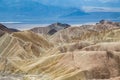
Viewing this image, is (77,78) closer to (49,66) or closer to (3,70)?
(49,66)

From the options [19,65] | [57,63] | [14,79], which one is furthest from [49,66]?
[19,65]

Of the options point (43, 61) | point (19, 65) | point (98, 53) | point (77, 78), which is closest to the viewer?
point (77, 78)

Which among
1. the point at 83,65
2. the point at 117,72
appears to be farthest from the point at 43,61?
the point at 117,72

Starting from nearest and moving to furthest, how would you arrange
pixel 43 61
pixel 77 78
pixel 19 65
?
pixel 77 78 → pixel 43 61 → pixel 19 65

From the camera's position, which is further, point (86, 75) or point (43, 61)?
point (43, 61)

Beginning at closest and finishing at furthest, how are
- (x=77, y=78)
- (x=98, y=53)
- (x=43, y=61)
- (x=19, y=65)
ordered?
1. (x=77, y=78)
2. (x=98, y=53)
3. (x=43, y=61)
4. (x=19, y=65)

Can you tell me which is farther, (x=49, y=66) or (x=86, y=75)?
(x=49, y=66)

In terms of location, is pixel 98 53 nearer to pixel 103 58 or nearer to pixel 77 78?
pixel 103 58

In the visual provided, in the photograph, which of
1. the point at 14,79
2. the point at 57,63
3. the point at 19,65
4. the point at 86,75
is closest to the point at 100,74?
the point at 86,75
